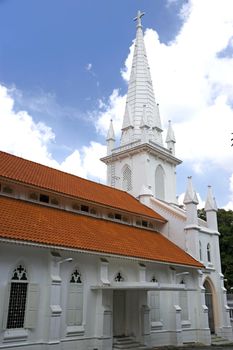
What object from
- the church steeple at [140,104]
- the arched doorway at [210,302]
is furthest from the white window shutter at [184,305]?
the church steeple at [140,104]

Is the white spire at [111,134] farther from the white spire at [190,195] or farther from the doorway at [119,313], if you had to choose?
the doorway at [119,313]

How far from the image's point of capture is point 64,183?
2341cm

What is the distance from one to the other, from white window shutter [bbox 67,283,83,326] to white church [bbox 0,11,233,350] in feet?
0.15

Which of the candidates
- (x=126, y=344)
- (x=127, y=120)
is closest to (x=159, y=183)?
(x=127, y=120)

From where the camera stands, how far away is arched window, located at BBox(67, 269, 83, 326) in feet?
55.9

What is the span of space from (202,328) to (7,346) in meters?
14.5

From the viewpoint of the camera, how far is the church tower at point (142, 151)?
32.4 m

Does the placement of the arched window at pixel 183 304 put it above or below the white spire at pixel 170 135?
below

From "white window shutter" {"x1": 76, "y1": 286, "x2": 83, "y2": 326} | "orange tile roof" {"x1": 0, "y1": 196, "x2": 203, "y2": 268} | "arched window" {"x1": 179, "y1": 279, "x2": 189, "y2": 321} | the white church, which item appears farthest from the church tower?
"white window shutter" {"x1": 76, "y1": 286, "x2": 83, "y2": 326}

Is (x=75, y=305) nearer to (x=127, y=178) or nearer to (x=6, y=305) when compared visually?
(x=6, y=305)

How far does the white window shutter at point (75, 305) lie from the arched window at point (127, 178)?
16286mm

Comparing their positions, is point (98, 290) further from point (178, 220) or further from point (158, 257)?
point (178, 220)

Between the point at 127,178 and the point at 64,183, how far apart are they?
11.1m

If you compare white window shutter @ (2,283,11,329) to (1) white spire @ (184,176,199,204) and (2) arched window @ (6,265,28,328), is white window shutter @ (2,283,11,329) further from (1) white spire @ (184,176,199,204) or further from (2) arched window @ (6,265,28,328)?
(1) white spire @ (184,176,199,204)
